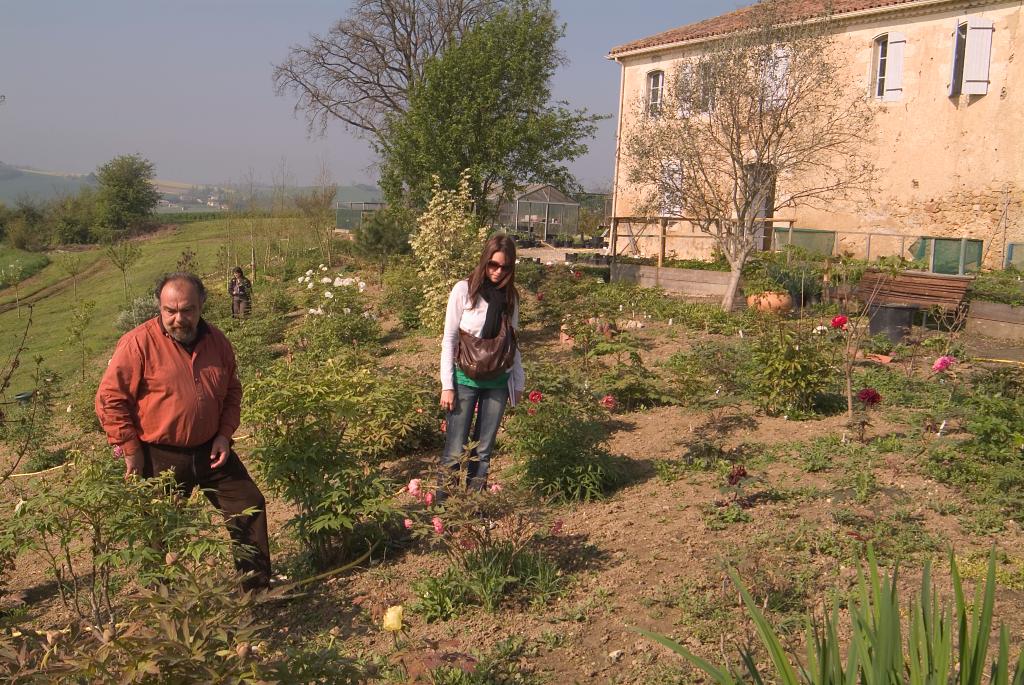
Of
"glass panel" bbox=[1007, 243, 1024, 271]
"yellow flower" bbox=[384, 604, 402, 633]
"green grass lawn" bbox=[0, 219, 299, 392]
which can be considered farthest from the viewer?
"green grass lawn" bbox=[0, 219, 299, 392]

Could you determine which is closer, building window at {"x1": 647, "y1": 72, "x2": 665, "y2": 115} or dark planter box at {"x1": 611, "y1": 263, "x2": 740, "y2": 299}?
dark planter box at {"x1": 611, "y1": 263, "x2": 740, "y2": 299}

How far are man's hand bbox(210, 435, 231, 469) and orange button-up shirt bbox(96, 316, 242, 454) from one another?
49mm

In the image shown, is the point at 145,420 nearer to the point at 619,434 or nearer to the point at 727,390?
the point at 619,434

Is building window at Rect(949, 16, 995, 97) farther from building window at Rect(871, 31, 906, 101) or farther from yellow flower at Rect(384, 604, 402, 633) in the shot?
yellow flower at Rect(384, 604, 402, 633)

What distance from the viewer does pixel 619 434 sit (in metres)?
6.90

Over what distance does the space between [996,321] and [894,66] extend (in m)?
10.0

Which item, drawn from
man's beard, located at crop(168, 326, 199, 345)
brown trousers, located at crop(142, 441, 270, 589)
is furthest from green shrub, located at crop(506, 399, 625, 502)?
man's beard, located at crop(168, 326, 199, 345)

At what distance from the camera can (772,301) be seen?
11.8 metres

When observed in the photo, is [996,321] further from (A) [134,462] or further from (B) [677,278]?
(A) [134,462]

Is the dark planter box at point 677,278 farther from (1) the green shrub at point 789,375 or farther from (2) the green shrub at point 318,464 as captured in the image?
(2) the green shrub at point 318,464

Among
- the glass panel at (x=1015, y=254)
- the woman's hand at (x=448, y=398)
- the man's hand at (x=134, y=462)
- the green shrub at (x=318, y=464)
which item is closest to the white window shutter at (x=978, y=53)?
the glass panel at (x=1015, y=254)

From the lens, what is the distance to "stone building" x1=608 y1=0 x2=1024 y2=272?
17.0m

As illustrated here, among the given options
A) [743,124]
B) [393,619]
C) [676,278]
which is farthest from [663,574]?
[676,278]

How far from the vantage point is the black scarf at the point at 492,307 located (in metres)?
4.87
